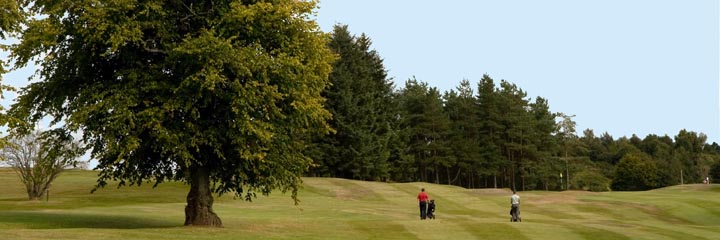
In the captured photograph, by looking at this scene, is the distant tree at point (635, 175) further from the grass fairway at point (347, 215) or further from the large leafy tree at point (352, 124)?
the large leafy tree at point (352, 124)

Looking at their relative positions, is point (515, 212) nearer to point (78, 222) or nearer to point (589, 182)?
point (78, 222)

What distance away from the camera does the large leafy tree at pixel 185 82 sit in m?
25.4

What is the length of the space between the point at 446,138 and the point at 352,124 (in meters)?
28.9

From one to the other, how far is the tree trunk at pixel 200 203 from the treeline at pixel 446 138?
4999 centimetres

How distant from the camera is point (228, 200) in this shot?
5331cm

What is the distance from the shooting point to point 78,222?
99.2 feet

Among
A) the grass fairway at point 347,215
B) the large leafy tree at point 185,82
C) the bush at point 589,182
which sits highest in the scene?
the large leafy tree at point 185,82

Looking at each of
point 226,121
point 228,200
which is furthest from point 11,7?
point 228,200

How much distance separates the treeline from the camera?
276 feet

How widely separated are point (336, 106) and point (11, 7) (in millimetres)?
56496

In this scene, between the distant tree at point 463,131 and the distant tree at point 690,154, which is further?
the distant tree at point 690,154

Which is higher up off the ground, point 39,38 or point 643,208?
point 39,38

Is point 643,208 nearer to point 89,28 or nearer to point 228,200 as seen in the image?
point 228,200

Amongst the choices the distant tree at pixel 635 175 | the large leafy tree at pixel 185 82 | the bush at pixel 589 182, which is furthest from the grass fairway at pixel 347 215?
the bush at pixel 589 182
